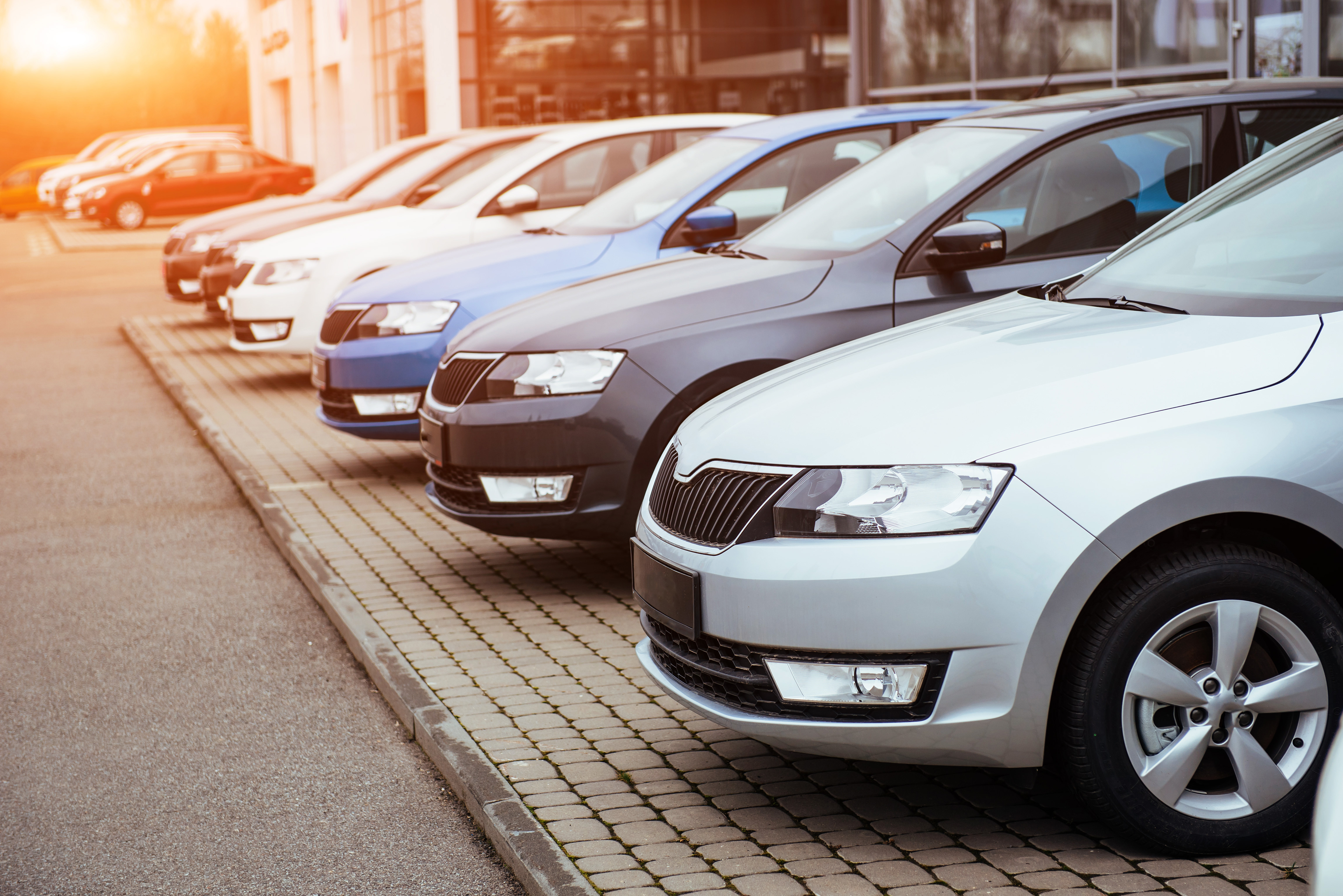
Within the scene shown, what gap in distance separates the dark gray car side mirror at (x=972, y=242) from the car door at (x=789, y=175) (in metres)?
2.17

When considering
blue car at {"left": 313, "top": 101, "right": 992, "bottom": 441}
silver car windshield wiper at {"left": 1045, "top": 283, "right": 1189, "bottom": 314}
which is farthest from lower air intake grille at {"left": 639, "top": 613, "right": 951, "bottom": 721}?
blue car at {"left": 313, "top": 101, "right": 992, "bottom": 441}

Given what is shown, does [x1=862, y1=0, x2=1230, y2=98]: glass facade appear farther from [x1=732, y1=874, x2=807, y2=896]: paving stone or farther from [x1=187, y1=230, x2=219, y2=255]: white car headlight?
[x1=732, y1=874, x2=807, y2=896]: paving stone

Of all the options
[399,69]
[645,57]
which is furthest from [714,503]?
[399,69]

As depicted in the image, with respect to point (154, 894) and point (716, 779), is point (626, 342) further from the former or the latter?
point (154, 894)

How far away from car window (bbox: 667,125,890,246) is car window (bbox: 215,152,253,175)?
29993mm

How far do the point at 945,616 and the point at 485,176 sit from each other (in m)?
8.38

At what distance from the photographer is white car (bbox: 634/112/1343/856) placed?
323cm

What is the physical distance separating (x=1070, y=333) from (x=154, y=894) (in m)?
2.64

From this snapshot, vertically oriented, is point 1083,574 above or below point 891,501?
below

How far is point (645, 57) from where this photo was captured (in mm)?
32500

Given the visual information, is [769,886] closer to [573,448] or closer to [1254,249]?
[1254,249]

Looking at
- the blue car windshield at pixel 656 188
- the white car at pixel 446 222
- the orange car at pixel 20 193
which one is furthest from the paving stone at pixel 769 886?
the orange car at pixel 20 193

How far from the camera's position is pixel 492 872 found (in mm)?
3676

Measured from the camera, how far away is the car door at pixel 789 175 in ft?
24.5
